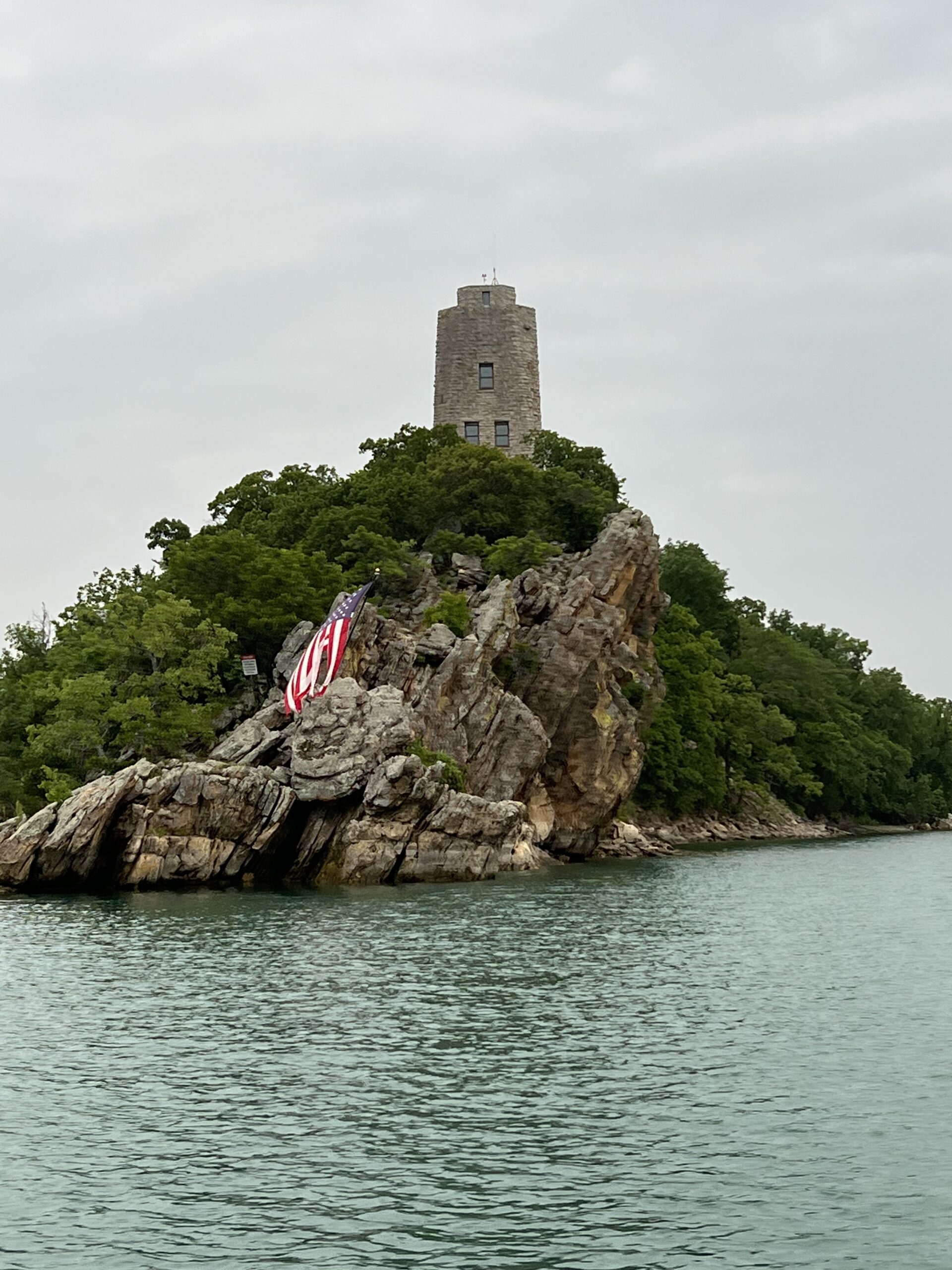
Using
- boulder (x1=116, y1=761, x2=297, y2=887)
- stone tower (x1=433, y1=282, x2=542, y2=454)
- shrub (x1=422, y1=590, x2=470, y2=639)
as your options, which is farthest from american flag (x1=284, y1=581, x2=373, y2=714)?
stone tower (x1=433, y1=282, x2=542, y2=454)

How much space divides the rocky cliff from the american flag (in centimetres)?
104

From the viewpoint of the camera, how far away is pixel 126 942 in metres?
41.9

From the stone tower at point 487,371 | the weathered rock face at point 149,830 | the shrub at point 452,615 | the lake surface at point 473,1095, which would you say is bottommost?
the lake surface at point 473,1095

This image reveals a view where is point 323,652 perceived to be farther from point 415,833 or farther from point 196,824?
point 196,824

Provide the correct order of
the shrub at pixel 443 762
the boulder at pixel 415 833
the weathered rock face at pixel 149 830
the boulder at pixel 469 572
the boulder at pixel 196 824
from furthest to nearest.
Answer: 1. the boulder at pixel 469 572
2. the shrub at pixel 443 762
3. the boulder at pixel 415 833
4. the boulder at pixel 196 824
5. the weathered rock face at pixel 149 830

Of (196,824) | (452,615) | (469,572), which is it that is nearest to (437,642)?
(452,615)

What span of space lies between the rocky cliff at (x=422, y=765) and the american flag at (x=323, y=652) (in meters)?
1.04

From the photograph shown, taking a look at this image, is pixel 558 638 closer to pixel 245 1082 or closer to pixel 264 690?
pixel 264 690

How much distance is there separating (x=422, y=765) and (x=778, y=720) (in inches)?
2179

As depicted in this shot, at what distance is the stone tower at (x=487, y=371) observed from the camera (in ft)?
348

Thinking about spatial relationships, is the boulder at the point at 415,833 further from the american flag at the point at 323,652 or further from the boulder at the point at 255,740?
the boulder at the point at 255,740

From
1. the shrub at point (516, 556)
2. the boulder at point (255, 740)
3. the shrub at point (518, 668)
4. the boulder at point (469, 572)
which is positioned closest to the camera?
the boulder at point (255, 740)

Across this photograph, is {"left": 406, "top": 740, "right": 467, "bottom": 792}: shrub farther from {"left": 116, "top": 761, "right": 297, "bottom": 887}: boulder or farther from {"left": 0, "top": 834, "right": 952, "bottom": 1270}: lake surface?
{"left": 0, "top": 834, "right": 952, "bottom": 1270}: lake surface

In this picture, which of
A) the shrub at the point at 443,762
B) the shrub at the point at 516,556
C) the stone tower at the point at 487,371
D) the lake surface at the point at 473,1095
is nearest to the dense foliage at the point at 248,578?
the shrub at the point at 516,556
